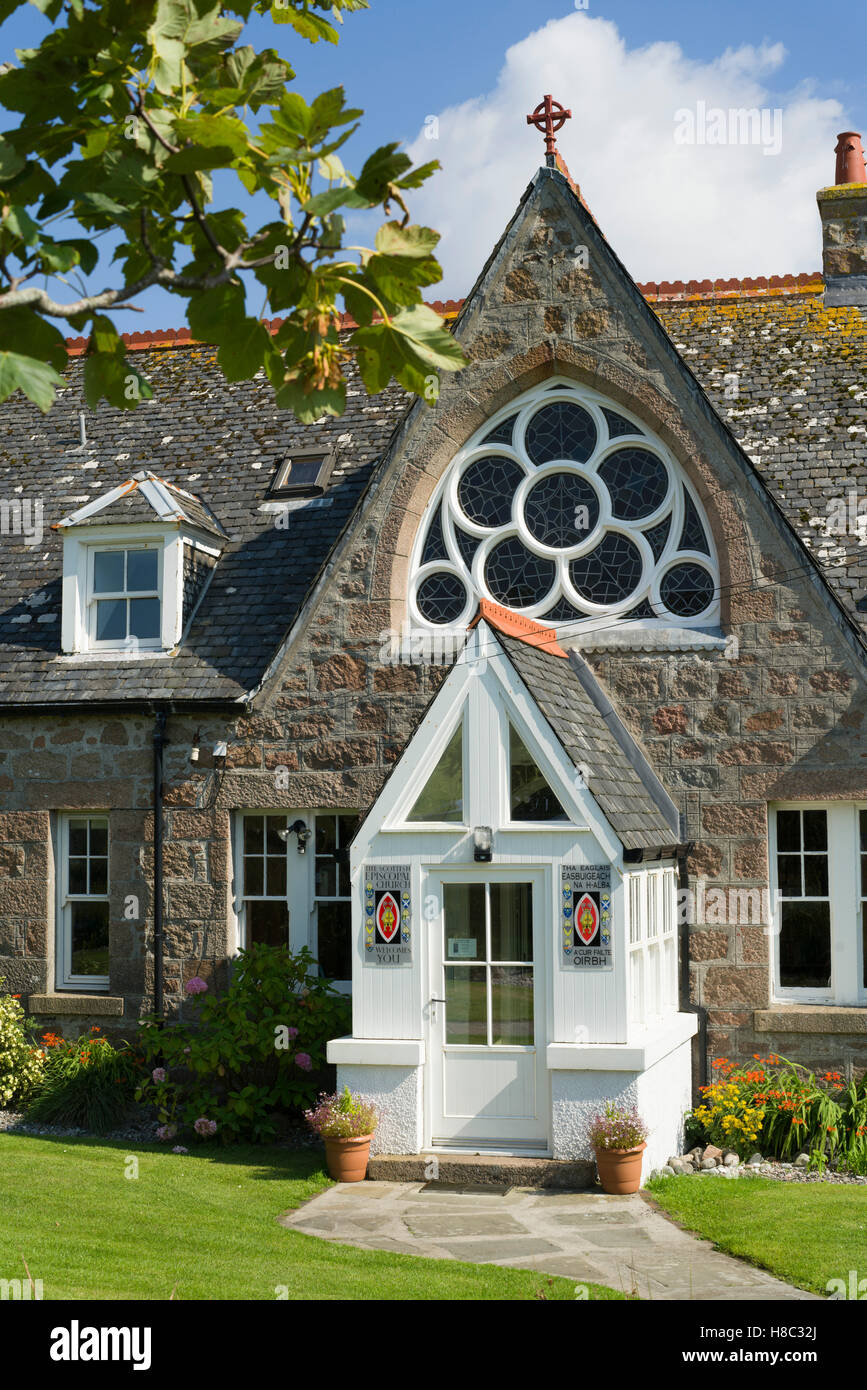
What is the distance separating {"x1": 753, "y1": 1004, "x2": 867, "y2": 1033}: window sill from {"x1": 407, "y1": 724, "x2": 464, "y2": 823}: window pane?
133 inches

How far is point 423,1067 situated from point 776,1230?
3100 millimetres

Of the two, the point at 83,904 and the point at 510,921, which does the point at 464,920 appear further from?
the point at 83,904

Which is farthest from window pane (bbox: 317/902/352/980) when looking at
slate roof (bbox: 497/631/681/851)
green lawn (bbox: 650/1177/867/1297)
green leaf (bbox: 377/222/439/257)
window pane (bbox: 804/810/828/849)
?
green leaf (bbox: 377/222/439/257)

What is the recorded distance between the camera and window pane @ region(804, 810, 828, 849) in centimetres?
1245

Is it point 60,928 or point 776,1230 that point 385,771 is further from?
point 776,1230

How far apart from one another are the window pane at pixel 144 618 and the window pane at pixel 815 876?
6.92 m

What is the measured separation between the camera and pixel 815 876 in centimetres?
1242

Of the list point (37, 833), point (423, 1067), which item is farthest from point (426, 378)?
point (37, 833)

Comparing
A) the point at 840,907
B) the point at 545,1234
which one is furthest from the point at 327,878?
the point at 545,1234

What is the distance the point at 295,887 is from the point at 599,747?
363 centimetres

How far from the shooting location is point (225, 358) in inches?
166

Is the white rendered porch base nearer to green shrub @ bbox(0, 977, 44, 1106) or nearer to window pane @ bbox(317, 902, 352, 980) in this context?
window pane @ bbox(317, 902, 352, 980)

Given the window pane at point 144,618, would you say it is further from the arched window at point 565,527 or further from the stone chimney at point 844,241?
the stone chimney at point 844,241

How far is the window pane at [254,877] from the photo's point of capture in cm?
1370
